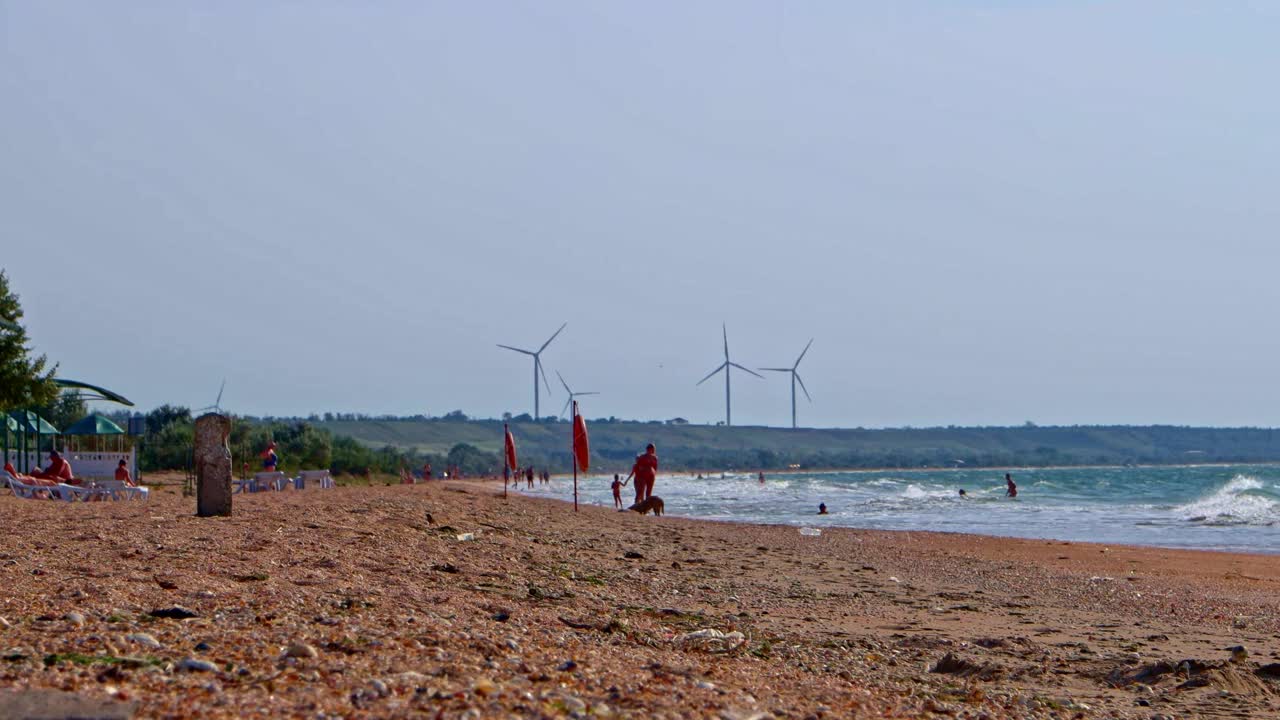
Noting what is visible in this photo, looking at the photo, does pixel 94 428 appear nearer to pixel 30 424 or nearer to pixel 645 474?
pixel 30 424

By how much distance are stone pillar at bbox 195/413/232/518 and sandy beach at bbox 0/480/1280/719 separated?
349 millimetres

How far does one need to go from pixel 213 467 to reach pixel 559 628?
8.58 m

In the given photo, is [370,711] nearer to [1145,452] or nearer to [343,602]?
[343,602]

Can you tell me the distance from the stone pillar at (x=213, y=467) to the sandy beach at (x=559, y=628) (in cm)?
35

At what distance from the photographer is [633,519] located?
70.3ft

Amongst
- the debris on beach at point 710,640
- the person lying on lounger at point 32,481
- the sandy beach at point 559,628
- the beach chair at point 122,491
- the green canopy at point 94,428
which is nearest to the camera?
the sandy beach at point 559,628

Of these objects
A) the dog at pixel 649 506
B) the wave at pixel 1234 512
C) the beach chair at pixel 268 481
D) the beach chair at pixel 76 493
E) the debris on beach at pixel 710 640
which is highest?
the beach chair at pixel 268 481

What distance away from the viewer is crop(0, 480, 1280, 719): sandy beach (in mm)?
5199

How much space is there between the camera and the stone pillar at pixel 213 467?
14820 mm

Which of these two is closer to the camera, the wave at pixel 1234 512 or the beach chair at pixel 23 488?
the beach chair at pixel 23 488

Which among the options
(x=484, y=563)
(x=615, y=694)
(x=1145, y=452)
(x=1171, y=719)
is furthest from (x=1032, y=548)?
(x=1145, y=452)

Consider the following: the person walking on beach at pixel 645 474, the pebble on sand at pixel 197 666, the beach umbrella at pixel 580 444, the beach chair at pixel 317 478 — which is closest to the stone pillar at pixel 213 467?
the beach umbrella at pixel 580 444

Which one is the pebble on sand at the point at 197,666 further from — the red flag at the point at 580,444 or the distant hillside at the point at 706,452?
the distant hillside at the point at 706,452

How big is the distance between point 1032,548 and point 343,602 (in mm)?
15389
